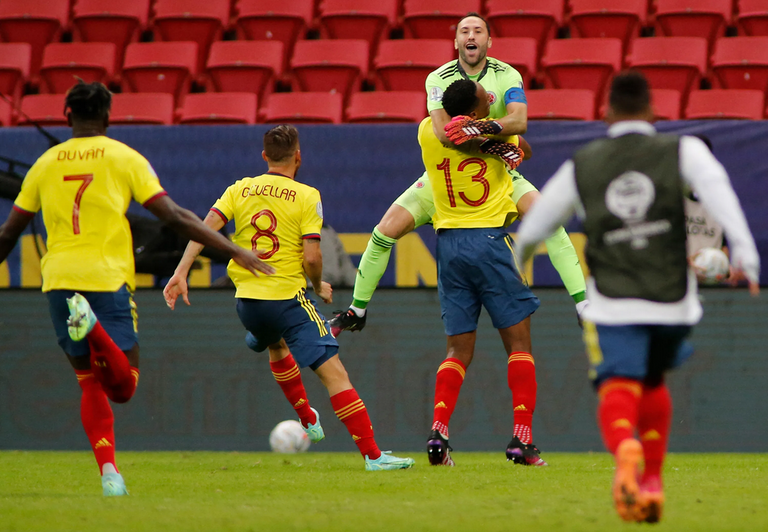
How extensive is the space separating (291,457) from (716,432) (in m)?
3.32

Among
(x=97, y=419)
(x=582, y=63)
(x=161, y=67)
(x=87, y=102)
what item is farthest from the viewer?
(x=161, y=67)

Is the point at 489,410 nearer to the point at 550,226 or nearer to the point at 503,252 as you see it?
the point at 503,252

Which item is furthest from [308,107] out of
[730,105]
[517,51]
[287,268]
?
[287,268]

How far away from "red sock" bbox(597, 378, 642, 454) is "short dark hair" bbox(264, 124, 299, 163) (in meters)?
2.95

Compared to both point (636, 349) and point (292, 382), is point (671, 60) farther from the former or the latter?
point (636, 349)

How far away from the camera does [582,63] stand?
37.4ft

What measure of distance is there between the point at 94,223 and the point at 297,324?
1.64 m

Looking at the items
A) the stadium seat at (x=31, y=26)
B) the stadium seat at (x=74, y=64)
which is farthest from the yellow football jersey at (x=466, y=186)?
the stadium seat at (x=31, y=26)

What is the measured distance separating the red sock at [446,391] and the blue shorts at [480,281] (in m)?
0.21

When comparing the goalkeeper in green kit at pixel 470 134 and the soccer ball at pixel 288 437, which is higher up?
the goalkeeper in green kit at pixel 470 134

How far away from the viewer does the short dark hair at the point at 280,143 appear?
6156mm

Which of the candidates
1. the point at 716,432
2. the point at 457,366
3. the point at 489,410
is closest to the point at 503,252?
the point at 457,366

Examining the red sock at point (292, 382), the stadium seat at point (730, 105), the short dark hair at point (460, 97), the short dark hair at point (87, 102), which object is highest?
the stadium seat at point (730, 105)

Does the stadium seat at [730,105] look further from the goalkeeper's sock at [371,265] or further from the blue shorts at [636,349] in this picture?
the blue shorts at [636,349]
